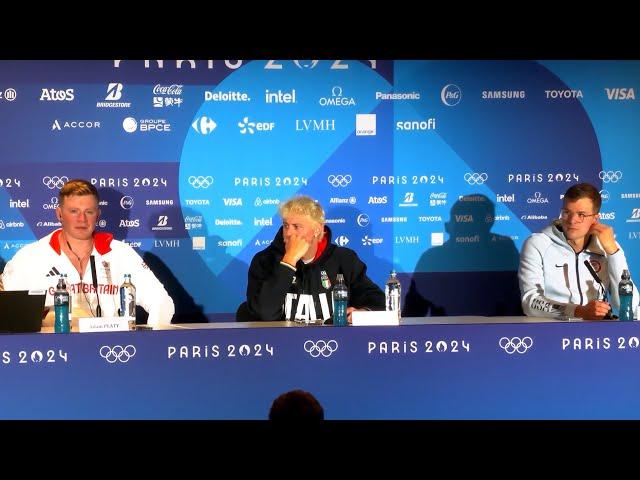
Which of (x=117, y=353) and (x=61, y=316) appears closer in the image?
(x=117, y=353)

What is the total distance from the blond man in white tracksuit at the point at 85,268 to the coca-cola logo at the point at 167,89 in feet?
4.08

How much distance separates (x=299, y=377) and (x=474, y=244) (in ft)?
8.06

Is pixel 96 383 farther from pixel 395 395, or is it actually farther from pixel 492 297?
pixel 492 297

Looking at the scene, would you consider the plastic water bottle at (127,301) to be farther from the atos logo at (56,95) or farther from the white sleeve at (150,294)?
the atos logo at (56,95)

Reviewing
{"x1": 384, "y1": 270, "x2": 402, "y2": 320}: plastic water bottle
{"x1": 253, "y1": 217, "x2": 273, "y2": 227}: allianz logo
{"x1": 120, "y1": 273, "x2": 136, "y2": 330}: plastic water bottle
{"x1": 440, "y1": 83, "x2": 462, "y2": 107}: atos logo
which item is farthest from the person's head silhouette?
{"x1": 440, "y1": 83, "x2": 462, "y2": 107}: atos logo

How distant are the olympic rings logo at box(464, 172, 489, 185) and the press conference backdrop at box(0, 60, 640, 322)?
12 mm

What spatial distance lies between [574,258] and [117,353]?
7.35ft

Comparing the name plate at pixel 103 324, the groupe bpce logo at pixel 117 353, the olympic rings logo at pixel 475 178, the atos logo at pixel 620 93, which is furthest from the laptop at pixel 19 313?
the atos logo at pixel 620 93

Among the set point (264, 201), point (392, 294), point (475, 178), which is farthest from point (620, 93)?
point (392, 294)

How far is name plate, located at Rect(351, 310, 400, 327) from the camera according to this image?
3475 millimetres

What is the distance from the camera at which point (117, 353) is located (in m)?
3.29

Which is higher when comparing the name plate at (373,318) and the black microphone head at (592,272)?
the black microphone head at (592,272)

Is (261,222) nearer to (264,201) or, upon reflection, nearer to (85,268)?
(264,201)

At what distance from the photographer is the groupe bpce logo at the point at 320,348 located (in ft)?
11.0
